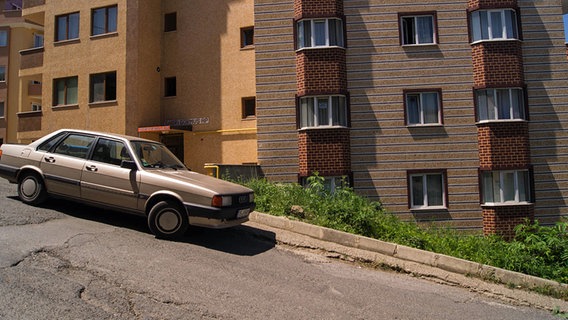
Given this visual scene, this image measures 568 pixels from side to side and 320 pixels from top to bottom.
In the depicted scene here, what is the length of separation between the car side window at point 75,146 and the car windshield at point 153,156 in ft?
2.73

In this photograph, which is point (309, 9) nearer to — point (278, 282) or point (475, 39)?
point (475, 39)

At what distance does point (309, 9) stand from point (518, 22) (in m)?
7.50

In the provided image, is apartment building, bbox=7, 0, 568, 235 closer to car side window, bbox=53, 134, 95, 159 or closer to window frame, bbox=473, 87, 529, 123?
window frame, bbox=473, 87, 529, 123

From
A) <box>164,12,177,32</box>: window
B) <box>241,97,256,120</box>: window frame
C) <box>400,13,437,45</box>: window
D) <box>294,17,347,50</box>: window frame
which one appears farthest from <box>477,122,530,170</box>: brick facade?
<box>164,12,177,32</box>: window

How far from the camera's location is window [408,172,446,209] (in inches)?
583

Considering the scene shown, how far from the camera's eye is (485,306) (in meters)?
→ 5.38

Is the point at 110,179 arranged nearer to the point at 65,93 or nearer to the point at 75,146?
the point at 75,146

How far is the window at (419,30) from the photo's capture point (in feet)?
50.4

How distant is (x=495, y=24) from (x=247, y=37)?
9.79 metres

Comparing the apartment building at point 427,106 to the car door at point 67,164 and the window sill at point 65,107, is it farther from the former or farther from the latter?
the window sill at point 65,107

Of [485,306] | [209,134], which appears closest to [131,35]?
[209,134]

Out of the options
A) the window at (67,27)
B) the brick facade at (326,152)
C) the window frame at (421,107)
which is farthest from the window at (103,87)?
the window frame at (421,107)

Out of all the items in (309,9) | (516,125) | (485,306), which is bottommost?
(485,306)

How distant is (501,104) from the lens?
14680 millimetres
